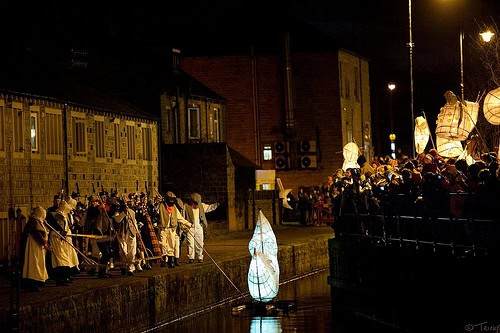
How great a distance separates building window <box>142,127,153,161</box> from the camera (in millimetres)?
48741

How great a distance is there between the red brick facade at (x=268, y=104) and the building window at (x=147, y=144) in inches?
817

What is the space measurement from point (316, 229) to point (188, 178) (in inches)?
239

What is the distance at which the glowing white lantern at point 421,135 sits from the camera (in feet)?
104

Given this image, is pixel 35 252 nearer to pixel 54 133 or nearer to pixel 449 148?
pixel 449 148

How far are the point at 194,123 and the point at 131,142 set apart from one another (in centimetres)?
1186

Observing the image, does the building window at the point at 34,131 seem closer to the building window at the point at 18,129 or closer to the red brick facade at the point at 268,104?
the building window at the point at 18,129

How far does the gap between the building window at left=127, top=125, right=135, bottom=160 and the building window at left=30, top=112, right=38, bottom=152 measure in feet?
29.4

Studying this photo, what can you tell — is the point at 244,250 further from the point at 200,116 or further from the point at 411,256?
the point at 200,116

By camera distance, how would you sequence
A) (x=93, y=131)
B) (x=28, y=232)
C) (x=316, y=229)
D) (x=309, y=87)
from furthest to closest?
(x=309, y=87), (x=316, y=229), (x=93, y=131), (x=28, y=232)

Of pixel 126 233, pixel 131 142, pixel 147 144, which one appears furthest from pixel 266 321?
pixel 147 144

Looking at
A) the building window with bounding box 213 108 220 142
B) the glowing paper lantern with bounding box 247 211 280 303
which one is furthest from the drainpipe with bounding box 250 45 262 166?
the glowing paper lantern with bounding box 247 211 280 303

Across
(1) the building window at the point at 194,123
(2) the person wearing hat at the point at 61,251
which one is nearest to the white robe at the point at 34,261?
(2) the person wearing hat at the point at 61,251

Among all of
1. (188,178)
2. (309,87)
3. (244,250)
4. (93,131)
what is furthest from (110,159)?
(309,87)

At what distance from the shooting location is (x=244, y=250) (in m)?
36.5
